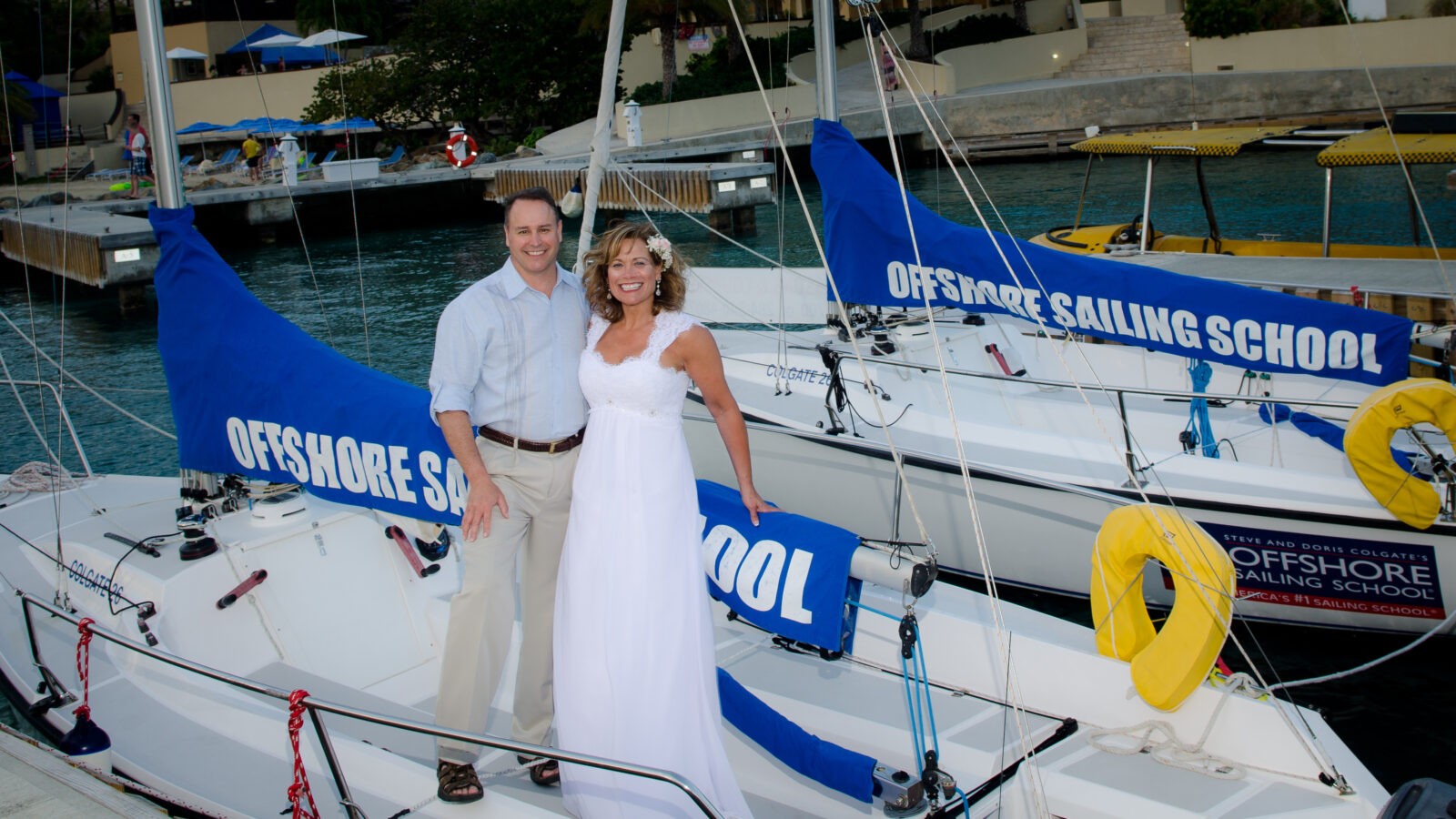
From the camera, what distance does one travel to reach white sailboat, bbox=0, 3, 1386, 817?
3916 mm

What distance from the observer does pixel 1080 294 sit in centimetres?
657

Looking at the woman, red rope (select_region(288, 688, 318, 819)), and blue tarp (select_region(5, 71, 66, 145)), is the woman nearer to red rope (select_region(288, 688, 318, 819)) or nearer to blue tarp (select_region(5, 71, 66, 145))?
red rope (select_region(288, 688, 318, 819))

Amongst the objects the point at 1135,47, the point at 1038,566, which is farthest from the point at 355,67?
the point at 1038,566

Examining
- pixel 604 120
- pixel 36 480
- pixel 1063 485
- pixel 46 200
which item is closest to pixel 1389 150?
pixel 1063 485

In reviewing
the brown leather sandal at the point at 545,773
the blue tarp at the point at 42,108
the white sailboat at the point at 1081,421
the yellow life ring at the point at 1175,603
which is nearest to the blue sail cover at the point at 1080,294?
the white sailboat at the point at 1081,421

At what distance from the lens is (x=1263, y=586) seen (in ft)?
23.4

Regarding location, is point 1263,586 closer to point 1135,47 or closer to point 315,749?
point 315,749

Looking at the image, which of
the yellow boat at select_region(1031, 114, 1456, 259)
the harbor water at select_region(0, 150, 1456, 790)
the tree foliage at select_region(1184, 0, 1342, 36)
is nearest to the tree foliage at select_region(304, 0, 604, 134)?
the harbor water at select_region(0, 150, 1456, 790)

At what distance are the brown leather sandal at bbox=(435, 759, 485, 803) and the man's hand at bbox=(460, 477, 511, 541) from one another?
2.63ft

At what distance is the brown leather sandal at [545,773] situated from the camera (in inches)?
156

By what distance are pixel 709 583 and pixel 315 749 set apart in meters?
1.55

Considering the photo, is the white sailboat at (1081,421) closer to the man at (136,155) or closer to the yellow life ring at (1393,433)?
the yellow life ring at (1393,433)

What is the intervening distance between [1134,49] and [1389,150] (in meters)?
27.6

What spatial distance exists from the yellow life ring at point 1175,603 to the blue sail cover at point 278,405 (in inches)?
92.9
